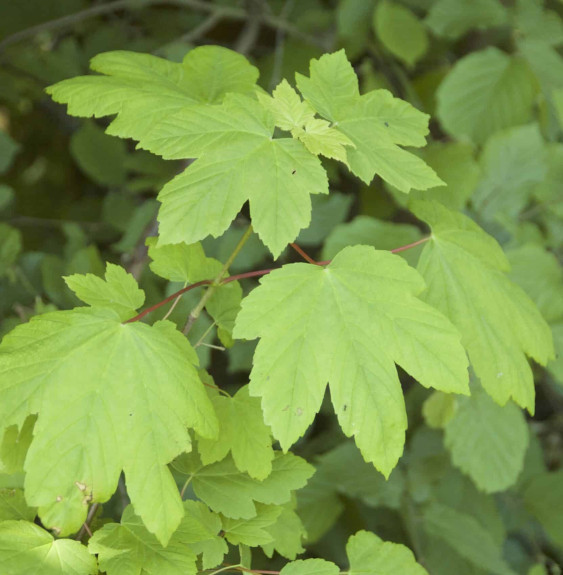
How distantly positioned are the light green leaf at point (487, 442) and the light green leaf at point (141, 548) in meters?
1.03

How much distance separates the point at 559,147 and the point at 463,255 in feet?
3.94

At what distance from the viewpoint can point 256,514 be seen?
107cm

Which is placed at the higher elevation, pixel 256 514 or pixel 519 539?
pixel 256 514

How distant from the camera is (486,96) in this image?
2.30m

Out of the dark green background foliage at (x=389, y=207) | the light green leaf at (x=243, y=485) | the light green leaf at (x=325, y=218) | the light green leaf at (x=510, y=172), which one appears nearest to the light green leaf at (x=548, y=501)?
the dark green background foliage at (x=389, y=207)

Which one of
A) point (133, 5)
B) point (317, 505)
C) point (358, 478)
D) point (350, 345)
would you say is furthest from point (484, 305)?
point (133, 5)

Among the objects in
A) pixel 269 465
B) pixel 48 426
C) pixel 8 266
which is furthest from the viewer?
pixel 8 266

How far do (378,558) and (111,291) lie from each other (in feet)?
2.04

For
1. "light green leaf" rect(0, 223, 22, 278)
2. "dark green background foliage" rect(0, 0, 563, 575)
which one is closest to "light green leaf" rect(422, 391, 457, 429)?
"dark green background foliage" rect(0, 0, 563, 575)

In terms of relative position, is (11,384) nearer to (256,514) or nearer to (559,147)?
(256,514)

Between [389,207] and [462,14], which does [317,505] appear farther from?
[462,14]

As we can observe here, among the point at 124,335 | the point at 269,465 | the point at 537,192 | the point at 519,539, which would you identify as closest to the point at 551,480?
the point at 519,539

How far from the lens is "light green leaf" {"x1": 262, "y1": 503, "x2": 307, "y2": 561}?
1.13 metres

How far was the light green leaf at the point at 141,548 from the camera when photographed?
2.99ft
